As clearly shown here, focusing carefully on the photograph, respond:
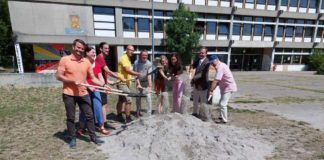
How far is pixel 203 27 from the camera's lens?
78.7 ft

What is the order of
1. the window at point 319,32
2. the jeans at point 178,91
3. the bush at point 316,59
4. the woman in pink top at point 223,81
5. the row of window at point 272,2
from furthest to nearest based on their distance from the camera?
the window at point 319,32 < the bush at point 316,59 < the row of window at point 272,2 < the jeans at point 178,91 < the woman in pink top at point 223,81

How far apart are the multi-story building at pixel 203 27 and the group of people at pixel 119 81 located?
15884 mm

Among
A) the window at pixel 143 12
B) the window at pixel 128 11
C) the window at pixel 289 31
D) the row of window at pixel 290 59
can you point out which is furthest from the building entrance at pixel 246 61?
the window at pixel 128 11

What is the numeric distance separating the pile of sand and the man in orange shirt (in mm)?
749

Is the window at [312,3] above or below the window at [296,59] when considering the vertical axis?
above

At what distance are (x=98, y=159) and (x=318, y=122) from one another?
5568mm

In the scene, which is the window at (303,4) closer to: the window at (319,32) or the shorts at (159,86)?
the window at (319,32)

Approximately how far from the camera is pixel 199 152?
345 cm

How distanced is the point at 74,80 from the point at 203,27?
22.3 metres

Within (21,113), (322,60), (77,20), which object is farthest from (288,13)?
(21,113)

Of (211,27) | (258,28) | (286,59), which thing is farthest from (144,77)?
(286,59)

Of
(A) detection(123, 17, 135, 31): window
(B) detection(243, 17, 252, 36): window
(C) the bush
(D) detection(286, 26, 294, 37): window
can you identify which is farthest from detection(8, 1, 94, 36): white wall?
(C) the bush

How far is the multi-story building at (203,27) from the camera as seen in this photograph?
17891 millimetres

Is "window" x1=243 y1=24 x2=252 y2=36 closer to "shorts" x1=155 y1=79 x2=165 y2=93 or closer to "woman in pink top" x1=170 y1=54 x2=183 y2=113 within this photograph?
"woman in pink top" x1=170 y1=54 x2=183 y2=113
